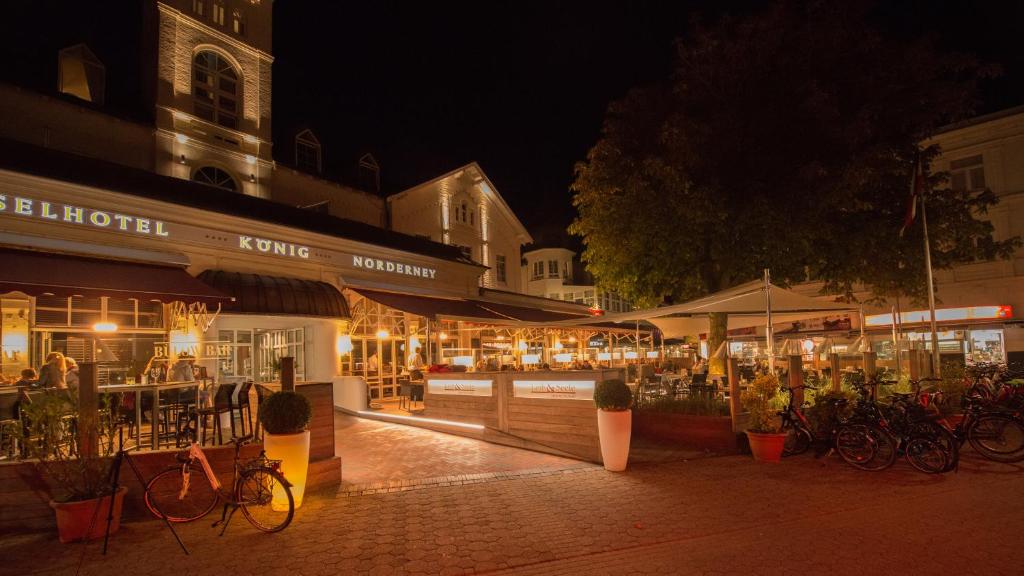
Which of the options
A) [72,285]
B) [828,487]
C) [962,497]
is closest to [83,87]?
[72,285]

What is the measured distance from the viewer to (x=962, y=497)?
6.38m

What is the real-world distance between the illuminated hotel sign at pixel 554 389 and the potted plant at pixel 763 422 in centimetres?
239

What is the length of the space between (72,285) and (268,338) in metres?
7.34

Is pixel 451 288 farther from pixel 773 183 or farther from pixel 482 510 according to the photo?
pixel 482 510

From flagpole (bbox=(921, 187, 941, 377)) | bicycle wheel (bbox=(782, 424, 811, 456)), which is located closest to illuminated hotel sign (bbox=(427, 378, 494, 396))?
bicycle wheel (bbox=(782, 424, 811, 456))

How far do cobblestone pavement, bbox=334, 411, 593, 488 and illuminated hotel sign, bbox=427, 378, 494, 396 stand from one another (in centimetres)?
87

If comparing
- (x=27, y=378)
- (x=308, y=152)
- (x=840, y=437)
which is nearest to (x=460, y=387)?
(x=840, y=437)

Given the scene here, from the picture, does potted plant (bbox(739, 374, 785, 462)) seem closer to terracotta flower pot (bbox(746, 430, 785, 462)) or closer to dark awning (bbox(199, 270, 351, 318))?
terracotta flower pot (bbox(746, 430, 785, 462))

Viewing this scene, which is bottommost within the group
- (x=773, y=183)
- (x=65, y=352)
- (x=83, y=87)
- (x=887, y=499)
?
(x=887, y=499)

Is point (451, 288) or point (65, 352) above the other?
point (451, 288)

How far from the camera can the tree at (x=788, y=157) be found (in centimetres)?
1253

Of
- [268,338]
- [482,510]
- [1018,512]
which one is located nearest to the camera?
[1018,512]

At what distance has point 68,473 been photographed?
5719mm

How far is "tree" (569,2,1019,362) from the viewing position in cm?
1253
